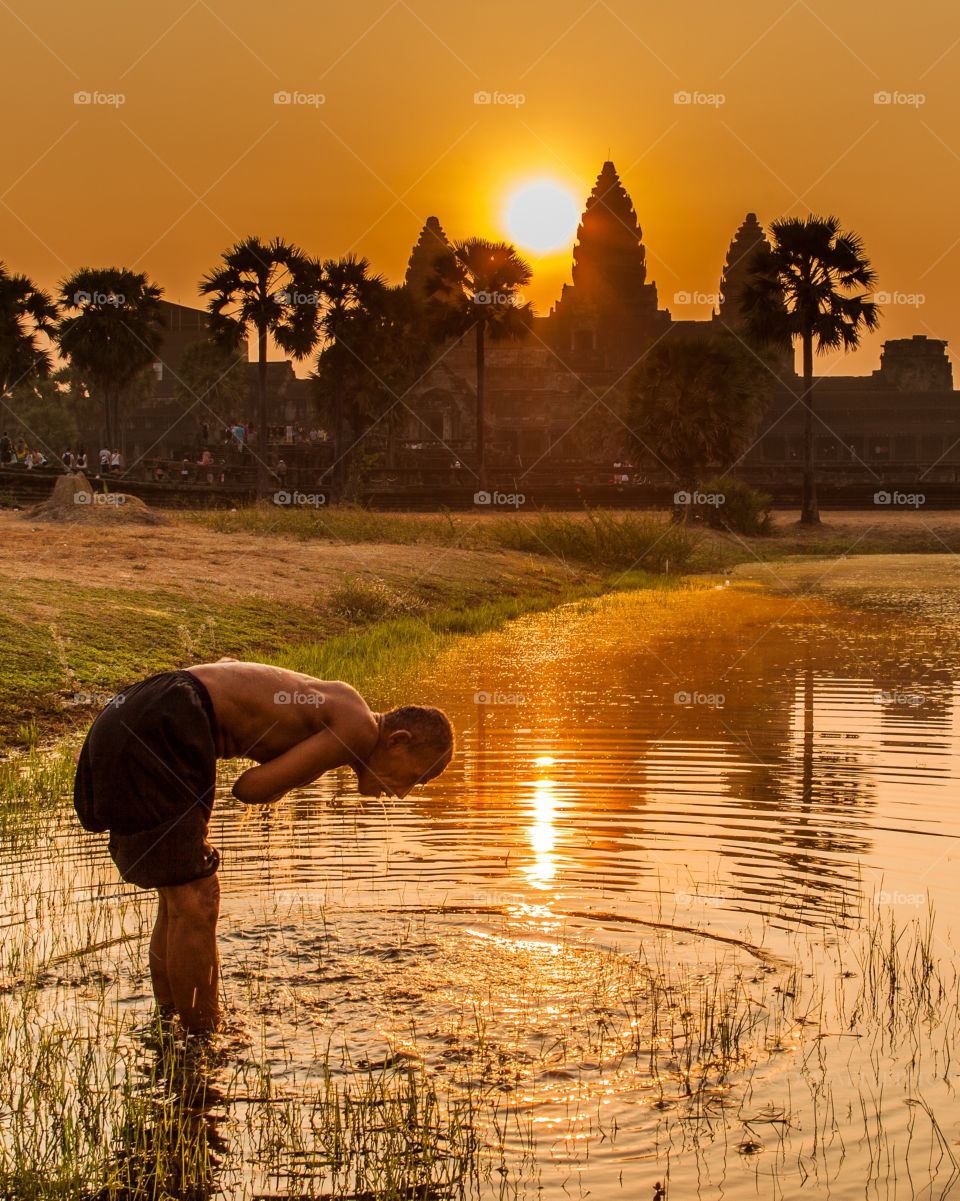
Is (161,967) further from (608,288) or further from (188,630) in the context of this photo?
(608,288)

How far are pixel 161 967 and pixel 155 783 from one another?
2.19ft

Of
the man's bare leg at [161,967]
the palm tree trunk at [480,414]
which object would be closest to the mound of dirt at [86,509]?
the man's bare leg at [161,967]

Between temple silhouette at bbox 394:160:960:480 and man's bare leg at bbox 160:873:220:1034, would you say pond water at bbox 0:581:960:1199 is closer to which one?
man's bare leg at bbox 160:873:220:1034

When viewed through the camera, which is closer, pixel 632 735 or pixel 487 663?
pixel 632 735

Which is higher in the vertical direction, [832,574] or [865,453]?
[865,453]

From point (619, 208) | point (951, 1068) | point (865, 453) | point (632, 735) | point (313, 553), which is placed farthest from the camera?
point (619, 208)

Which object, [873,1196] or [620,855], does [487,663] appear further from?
[873,1196]

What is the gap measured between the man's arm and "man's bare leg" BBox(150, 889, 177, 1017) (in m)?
0.48

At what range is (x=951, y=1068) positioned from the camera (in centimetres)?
479

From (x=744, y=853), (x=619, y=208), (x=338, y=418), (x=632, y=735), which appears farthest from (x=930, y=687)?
(x=619, y=208)

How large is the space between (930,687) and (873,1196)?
1015 centimetres

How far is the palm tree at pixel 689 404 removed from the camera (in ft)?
145

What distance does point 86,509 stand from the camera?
25.0 metres

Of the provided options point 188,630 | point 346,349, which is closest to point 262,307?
point 346,349
